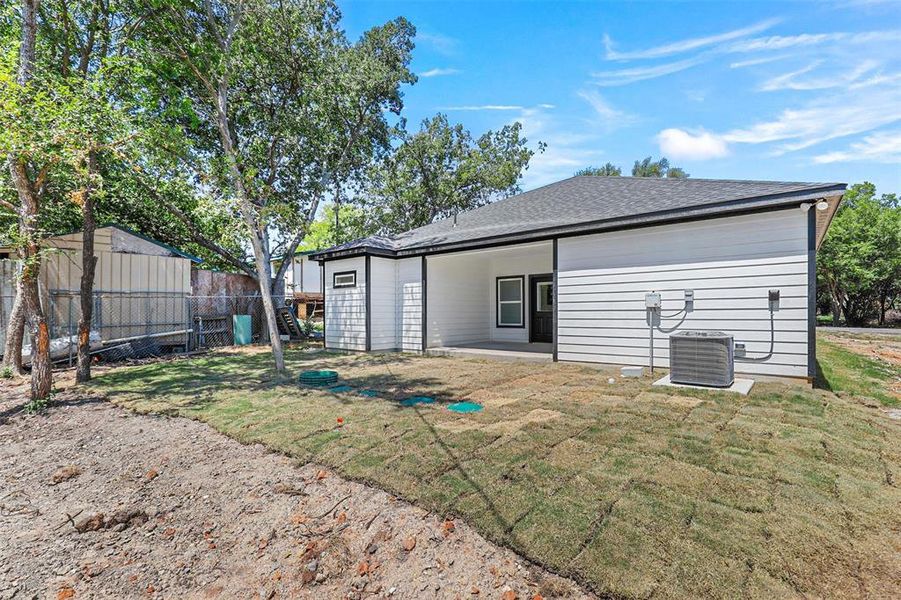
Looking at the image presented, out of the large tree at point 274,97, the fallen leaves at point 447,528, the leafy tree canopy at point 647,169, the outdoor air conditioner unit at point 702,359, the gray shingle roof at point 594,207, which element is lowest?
the fallen leaves at point 447,528

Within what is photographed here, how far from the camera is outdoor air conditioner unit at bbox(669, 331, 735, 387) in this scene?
5.12m

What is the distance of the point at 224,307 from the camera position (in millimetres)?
12789

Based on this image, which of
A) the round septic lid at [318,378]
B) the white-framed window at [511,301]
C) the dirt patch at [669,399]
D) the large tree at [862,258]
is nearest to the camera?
the dirt patch at [669,399]

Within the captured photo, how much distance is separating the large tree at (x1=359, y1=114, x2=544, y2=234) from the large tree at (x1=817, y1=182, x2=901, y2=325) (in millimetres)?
16954

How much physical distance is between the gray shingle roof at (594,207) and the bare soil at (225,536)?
579 cm

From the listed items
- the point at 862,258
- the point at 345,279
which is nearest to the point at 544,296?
the point at 345,279

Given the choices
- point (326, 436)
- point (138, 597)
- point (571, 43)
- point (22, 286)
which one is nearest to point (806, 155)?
point (571, 43)

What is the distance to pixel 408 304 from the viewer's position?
33.4 feet

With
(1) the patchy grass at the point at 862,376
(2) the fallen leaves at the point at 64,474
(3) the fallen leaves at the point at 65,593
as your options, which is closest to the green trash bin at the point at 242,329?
(2) the fallen leaves at the point at 64,474

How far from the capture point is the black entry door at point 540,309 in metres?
10.5

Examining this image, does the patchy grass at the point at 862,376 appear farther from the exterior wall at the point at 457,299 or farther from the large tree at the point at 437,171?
the large tree at the point at 437,171

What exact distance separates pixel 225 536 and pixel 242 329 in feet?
37.3

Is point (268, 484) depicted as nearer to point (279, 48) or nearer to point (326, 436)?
point (326, 436)

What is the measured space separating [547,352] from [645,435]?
5.10 meters
